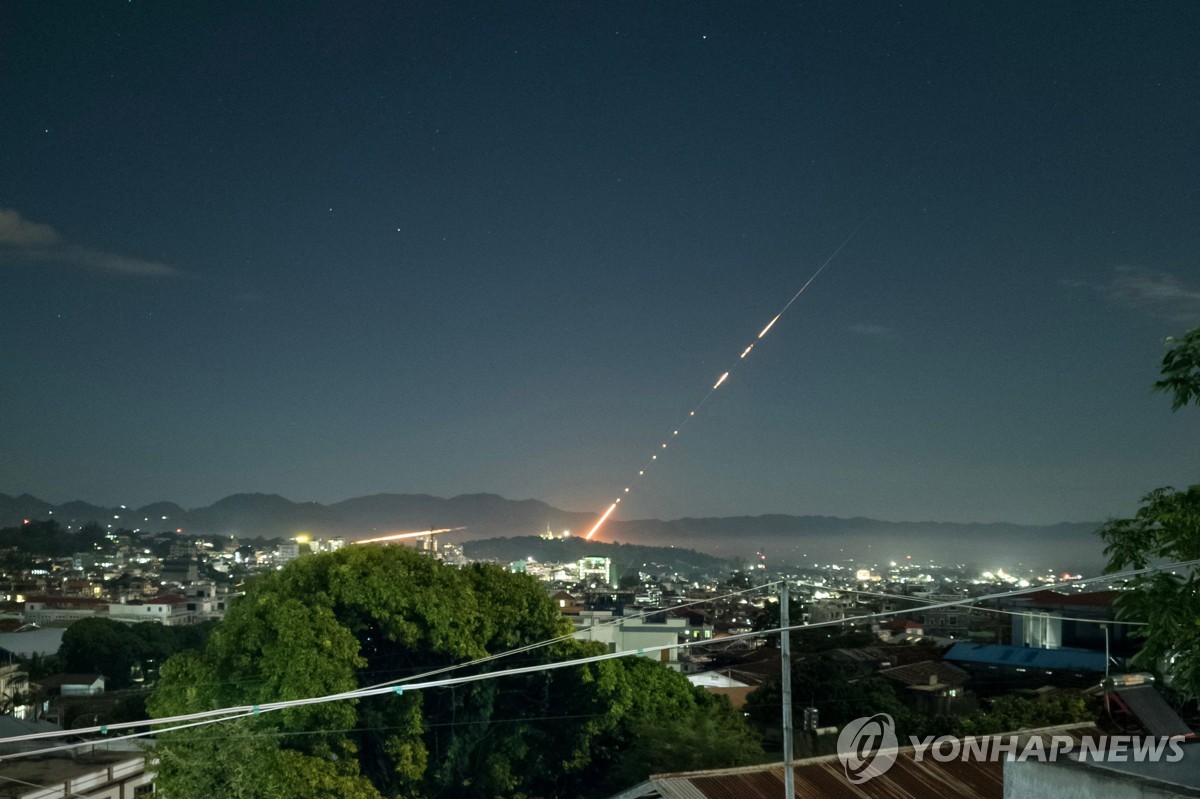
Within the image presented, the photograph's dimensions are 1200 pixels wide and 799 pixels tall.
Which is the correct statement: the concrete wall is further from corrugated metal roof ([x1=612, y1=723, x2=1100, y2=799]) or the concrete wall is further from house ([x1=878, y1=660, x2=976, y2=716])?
house ([x1=878, y1=660, x2=976, y2=716])

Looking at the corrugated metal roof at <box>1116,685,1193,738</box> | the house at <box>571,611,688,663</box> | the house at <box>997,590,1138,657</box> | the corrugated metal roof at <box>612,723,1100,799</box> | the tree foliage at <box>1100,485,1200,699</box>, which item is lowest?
the house at <box>571,611,688,663</box>

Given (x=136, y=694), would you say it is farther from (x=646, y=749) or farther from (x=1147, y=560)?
(x=1147, y=560)

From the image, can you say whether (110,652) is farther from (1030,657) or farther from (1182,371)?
(1182,371)

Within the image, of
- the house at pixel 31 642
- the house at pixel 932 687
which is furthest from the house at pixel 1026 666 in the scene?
the house at pixel 31 642

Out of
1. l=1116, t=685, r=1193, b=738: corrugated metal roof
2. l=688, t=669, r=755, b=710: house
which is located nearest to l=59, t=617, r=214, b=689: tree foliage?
l=688, t=669, r=755, b=710: house

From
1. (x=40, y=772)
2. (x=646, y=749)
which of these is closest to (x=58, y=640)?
(x=40, y=772)

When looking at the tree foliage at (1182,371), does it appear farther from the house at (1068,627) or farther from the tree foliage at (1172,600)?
the house at (1068,627)
